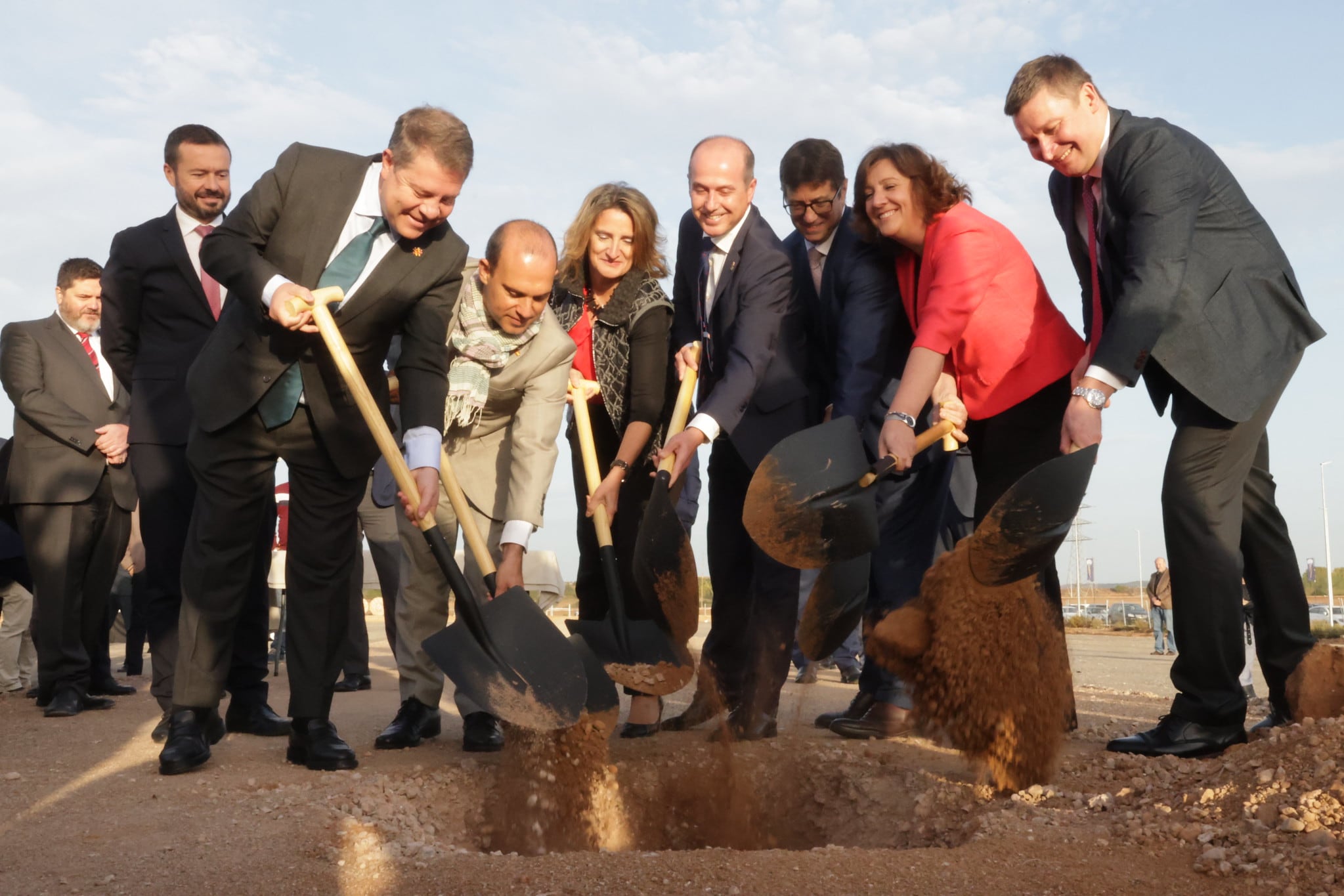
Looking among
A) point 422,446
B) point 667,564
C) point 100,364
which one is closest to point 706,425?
point 667,564

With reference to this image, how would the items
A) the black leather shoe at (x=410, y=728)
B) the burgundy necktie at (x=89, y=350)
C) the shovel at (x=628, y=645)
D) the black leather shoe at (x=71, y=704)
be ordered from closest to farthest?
the shovel at (x=628, y=645) → the black leather shoe at (x=410, y=728) → the black leather shoe at (x=71, y=704) → the burgundy necktie at (x=89, y=350)

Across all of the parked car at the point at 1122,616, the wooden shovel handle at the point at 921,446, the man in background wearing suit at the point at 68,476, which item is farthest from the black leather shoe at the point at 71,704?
the parked car at the point at 1122,616

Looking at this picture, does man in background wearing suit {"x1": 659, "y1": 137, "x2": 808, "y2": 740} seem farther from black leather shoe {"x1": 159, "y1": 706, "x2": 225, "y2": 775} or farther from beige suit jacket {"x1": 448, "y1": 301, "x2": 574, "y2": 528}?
black leather shoe {"x1": 159, "y1": 706, "x2": 225, "y2": 775}

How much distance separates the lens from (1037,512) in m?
2.81

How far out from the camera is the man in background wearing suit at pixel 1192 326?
10.1ft

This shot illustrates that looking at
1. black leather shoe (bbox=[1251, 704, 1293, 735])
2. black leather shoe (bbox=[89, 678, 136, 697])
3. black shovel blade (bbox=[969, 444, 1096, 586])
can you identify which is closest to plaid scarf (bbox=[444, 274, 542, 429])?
black shovel blade (bbox=[969, 444, 1096, 586])

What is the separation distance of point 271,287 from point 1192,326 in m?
2.55

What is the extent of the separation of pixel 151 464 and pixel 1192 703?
3678mm

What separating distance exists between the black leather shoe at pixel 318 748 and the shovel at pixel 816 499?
4.70ft

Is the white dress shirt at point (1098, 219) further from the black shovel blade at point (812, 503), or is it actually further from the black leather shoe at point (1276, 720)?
the black leather shoe at point (1276, 720)

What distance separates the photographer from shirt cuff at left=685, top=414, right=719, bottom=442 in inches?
149

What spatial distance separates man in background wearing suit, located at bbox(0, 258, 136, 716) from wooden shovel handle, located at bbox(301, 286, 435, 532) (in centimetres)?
249

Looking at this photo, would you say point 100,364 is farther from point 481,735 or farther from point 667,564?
point 667,564

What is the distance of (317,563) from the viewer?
11.6 feet
